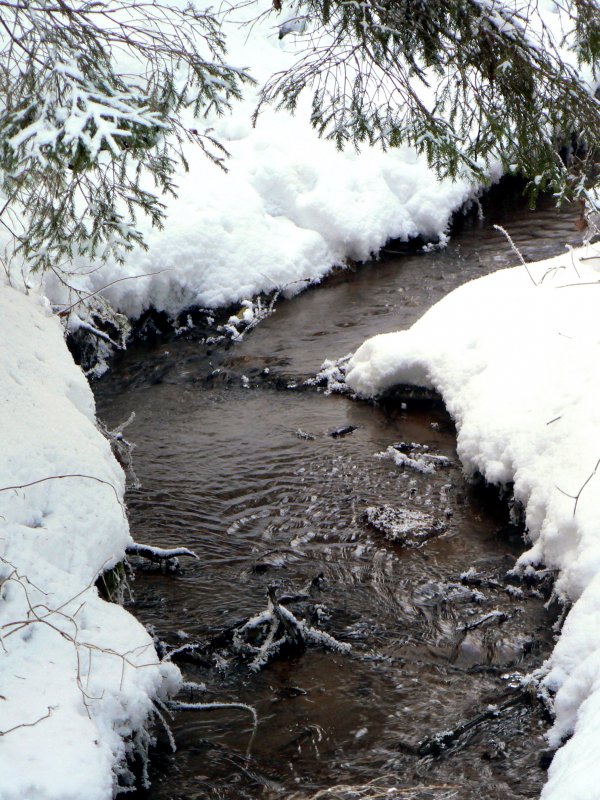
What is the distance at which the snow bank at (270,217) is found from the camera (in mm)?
10328

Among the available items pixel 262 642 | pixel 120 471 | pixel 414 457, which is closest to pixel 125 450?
pixel 120 471

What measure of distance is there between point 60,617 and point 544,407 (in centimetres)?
399

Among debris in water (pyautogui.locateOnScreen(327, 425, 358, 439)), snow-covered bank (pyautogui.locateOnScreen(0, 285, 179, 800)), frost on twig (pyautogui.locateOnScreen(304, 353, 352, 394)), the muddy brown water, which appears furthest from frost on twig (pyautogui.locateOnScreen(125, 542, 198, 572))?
frost on twig (pyautogui.locateOnScreen(304, 353, 352, 394))

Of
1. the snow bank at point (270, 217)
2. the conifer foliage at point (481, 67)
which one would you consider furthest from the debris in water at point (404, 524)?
the snow bank at point (270, 217)

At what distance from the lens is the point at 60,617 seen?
3383mm

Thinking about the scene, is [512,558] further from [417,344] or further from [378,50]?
[378,50]

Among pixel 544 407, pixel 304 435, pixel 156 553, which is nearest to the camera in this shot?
pixel 156 553

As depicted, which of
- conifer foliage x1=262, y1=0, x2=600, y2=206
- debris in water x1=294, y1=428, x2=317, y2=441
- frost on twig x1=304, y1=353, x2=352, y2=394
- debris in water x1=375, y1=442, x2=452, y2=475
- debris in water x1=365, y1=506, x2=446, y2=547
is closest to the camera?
conifer foliage x1=262, y1=0, x2=600, y2=206

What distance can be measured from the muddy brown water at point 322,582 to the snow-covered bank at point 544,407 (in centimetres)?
32

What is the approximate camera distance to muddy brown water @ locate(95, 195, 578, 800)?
148 inches

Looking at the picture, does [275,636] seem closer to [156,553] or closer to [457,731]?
[156,553]

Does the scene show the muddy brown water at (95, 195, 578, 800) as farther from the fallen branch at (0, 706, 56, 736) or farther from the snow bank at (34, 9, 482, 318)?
the snow bank at (34, 9, 482, 318)

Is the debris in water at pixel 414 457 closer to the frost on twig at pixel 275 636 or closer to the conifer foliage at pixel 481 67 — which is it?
the frost on twig at pixel 275 636

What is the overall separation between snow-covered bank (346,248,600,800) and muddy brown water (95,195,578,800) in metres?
0.32
